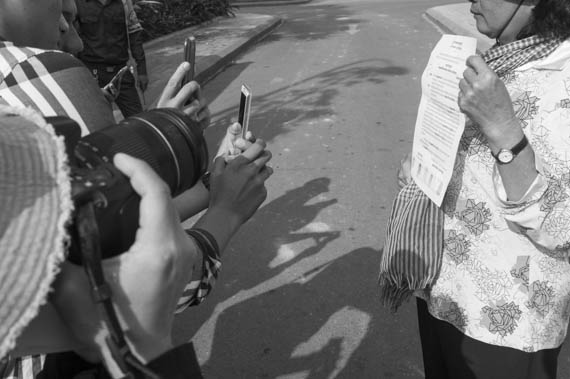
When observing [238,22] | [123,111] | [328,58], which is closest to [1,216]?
[123,111]

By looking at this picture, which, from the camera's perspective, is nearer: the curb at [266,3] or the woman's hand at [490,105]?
the woman's hand at [490,105]

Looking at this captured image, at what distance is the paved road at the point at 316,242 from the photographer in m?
2.37

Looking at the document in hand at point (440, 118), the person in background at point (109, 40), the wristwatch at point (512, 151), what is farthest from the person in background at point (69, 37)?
the person in background at point (109, 40)

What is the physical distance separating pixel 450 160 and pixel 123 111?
3395 mm

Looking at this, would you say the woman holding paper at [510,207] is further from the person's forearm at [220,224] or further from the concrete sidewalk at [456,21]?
the concrete sidewalk at [456,21]

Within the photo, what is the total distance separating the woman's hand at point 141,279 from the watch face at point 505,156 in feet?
2.60

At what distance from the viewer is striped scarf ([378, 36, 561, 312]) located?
127 cm

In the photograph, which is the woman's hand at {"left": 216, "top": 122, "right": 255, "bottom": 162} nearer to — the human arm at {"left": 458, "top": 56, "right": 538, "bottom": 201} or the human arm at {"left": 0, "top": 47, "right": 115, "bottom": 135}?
the human arm at {"left": 0, "top": 47, "right": 115, "bottom": 135}

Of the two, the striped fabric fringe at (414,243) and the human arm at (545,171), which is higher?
the human arm at (545,171)

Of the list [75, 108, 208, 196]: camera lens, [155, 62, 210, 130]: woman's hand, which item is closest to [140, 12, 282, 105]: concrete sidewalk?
[155, 62, 210, 130]: woman's hand

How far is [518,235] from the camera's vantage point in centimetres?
126

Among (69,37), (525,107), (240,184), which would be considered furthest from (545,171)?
(69,37)

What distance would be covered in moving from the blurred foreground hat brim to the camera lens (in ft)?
0.39

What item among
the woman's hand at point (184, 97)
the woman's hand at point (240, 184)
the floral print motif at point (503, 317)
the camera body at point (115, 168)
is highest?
the camera body at point (115, 168)
